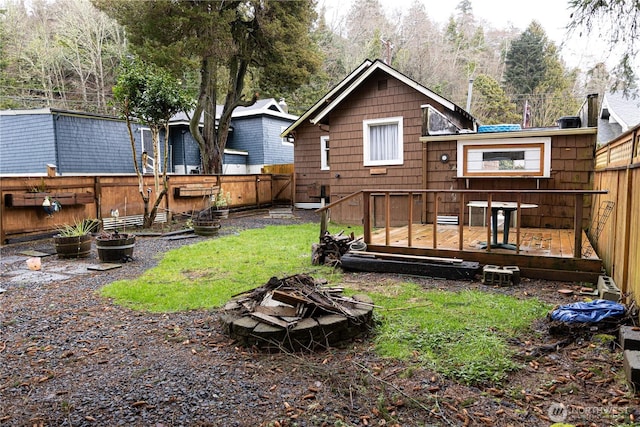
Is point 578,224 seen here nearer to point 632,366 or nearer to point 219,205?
point 632,366

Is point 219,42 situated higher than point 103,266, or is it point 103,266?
point 219,42

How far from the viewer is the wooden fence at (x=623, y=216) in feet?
12.1

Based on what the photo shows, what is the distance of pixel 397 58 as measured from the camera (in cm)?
3138

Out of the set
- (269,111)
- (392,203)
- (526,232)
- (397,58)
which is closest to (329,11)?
(397,58)

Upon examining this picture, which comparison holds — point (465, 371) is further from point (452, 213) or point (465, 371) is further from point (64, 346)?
point (452, 213)

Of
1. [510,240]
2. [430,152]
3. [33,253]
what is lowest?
[33,253]

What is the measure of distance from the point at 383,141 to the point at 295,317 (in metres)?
8.43

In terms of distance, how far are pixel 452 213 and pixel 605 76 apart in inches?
181

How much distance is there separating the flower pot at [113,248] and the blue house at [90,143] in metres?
5.13

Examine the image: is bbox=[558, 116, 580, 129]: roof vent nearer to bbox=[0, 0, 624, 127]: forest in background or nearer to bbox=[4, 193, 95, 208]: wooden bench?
bbox=[4, 193, 95, 208]: wooden bench

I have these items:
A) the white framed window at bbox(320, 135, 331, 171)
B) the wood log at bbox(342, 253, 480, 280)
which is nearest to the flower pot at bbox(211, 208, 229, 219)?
the white framed window at bbox(320, 135, 331, 171)

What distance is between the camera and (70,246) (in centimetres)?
738

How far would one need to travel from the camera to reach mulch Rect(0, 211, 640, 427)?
2.46 metres

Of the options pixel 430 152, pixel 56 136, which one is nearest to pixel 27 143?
pixel 56 136
